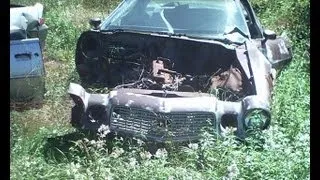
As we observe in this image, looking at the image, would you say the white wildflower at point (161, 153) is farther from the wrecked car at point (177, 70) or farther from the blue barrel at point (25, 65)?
the blue barrel at point (25, 65)

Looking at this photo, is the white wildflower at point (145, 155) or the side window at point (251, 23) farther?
the side window at point (251, 23)

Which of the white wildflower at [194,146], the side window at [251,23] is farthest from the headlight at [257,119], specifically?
the side window at [251,23]

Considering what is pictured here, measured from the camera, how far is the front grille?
3658mm

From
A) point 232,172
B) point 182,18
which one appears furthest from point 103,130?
point 182,18

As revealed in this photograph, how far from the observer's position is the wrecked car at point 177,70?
12.1 ft

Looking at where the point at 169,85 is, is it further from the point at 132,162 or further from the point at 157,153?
the point at 132,162

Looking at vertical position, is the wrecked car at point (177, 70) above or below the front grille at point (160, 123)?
above

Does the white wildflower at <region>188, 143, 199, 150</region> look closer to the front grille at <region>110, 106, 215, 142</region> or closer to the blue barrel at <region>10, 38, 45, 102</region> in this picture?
the front grille at <region>110, 106, 215, 142</region>

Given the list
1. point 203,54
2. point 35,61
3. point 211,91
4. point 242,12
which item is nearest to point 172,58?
point 203,54

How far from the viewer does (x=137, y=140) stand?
Answer: 3727 mm

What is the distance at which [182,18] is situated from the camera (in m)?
4.83

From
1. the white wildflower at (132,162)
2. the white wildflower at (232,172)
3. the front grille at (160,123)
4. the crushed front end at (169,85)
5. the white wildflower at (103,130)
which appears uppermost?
the crushed front end at (169,85)

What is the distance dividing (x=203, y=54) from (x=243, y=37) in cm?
44

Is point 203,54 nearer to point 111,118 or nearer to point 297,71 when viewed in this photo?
point 111,118
